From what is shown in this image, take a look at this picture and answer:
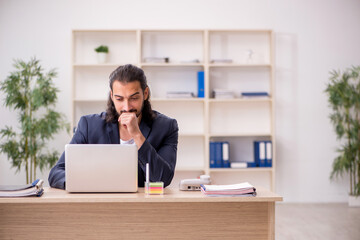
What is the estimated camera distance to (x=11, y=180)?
18.2 ft

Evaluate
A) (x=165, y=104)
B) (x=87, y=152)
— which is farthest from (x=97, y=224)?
(x=165, y=104)

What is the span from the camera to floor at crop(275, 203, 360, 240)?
159 inches

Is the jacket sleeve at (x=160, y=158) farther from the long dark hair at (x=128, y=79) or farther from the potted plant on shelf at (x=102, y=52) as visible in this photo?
the potted plant on shelf at (x=102, y=52)

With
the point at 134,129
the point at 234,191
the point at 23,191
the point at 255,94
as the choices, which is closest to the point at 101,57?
the point at 255,94

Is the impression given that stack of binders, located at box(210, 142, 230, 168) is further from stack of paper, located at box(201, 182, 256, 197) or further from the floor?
stack of paper, located at box(201, 182, 256, 197)

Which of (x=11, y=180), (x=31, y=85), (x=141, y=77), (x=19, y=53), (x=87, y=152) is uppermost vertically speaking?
(x=19, y=53)

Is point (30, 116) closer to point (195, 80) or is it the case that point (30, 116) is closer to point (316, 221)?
point (195, 80)

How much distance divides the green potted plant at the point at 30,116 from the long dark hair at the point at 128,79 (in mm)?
2643

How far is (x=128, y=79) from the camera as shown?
243 centimetres

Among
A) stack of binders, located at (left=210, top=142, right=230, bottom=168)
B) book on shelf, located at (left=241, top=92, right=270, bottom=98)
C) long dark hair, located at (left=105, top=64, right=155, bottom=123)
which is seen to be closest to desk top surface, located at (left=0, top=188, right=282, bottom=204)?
long dark hair, located at (left=105, top=64, right=155, bottom=123)

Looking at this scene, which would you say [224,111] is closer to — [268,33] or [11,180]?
[268,33]

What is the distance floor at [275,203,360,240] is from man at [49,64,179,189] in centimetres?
190

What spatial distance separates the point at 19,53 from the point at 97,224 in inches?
164

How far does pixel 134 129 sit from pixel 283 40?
395 centimetres
